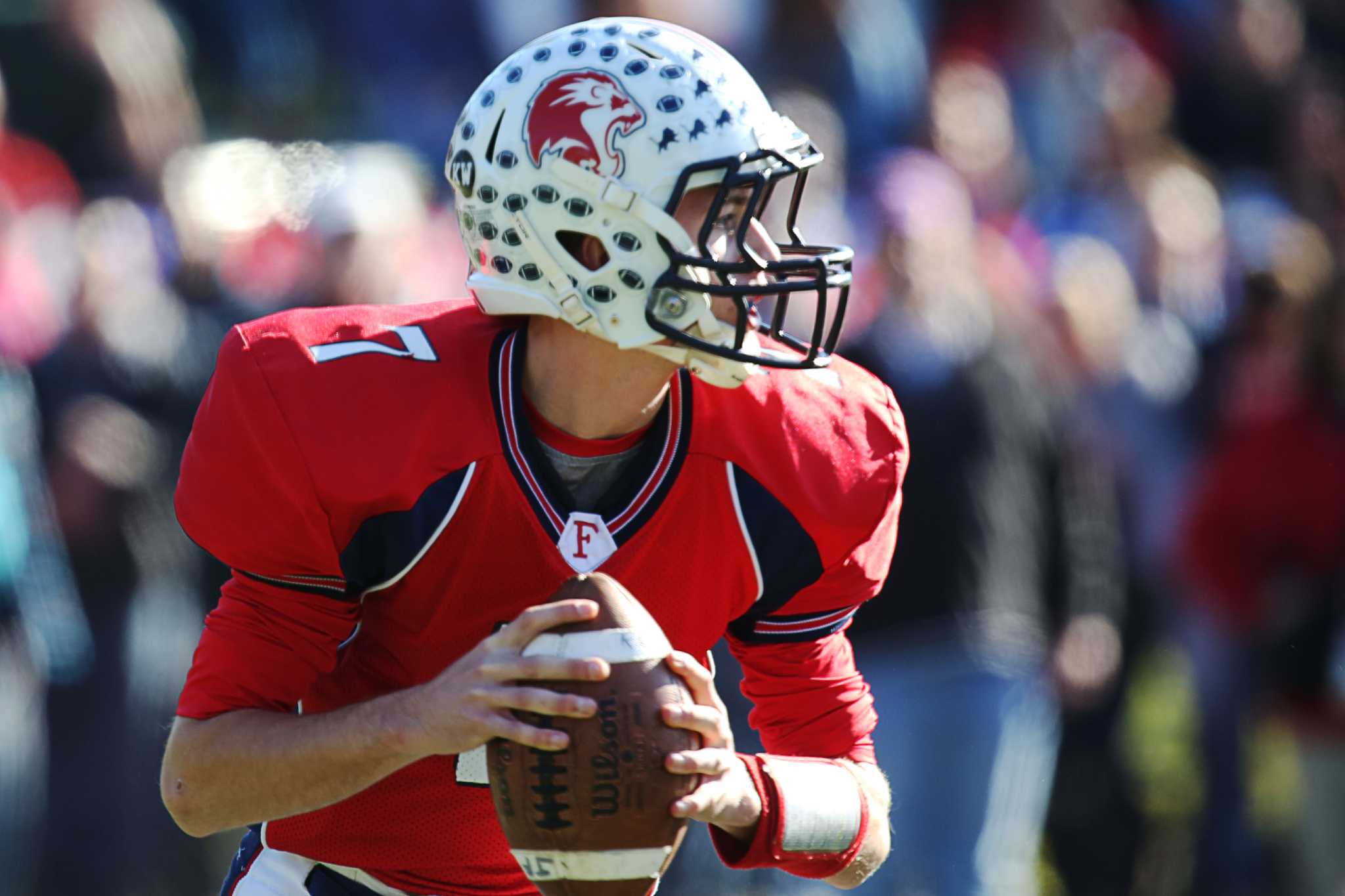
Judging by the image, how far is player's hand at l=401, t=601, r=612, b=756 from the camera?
2.31 meters

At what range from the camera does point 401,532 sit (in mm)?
2600

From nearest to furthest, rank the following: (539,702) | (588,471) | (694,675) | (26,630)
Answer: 1. (539,702)
2. (694,675)
3. (588,471)
4. (26,630)

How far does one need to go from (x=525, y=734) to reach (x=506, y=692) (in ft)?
0.20

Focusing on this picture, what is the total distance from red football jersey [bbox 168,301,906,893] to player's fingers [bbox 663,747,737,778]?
0.37 meters

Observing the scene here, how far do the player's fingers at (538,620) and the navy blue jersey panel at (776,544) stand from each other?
474mm

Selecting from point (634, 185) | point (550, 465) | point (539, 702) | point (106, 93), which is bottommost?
point (106, 93)

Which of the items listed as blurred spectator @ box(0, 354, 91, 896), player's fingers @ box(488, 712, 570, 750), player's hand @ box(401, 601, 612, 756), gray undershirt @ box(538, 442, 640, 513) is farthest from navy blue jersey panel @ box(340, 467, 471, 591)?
blurred spectator @ box(0, 354, 91, 896)

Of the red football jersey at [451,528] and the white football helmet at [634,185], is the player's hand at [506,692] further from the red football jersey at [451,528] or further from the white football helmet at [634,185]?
the white football helmet at [634,185]

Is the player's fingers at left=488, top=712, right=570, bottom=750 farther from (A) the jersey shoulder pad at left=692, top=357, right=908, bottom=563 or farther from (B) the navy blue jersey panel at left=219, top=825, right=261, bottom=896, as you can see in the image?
(B) the navy blue jersey panel at left=219, top=825, right=261, bottom=896

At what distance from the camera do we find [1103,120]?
7062mm

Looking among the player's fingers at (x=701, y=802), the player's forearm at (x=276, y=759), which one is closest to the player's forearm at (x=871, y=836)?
the player's fingers at (x=701, y=802)

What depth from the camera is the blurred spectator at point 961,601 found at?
198 inches

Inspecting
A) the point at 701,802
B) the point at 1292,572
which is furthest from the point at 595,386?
the point at 1292,572

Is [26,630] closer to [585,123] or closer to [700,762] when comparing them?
[585,123]
